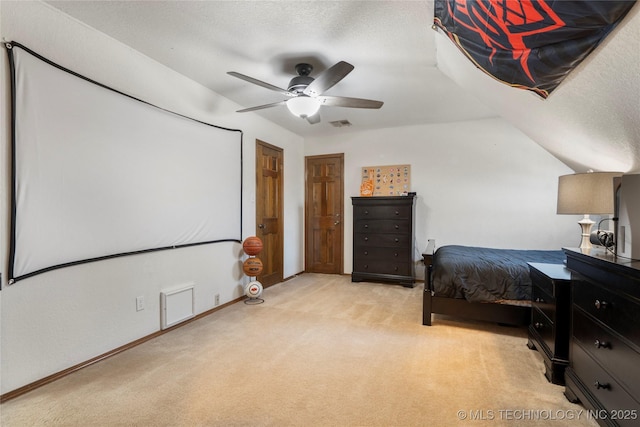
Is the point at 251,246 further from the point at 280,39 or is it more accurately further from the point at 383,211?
the point at 280,39

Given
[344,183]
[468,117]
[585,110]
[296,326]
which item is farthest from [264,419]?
[468,117]

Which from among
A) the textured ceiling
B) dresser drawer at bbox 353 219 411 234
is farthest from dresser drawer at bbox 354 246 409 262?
the textured ceiling

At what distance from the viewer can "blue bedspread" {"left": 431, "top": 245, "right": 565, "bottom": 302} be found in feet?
8.62

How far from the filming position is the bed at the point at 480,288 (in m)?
2.63

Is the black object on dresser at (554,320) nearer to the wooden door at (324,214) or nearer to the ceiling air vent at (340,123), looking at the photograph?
the ceiling air vent at (340,123)

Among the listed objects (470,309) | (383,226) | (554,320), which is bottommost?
(470,309)

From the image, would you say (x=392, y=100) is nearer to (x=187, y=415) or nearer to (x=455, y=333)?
(x=455, y=333)

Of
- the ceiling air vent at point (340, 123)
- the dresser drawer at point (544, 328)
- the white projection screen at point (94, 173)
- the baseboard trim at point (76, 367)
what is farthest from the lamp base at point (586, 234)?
the baseboard trim at point (76, 367)

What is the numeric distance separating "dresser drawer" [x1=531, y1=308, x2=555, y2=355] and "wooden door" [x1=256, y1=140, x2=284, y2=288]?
315cm

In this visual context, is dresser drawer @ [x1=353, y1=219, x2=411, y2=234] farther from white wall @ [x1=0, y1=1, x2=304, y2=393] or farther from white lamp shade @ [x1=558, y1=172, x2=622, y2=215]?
white lamp shade @ [x1=558, y1=172, x2=622, y2=215]

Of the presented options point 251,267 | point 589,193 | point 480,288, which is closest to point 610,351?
point 589,193

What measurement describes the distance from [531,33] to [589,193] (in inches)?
51.2

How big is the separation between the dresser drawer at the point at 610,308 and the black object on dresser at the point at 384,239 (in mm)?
2612

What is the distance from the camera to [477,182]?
441 cm
